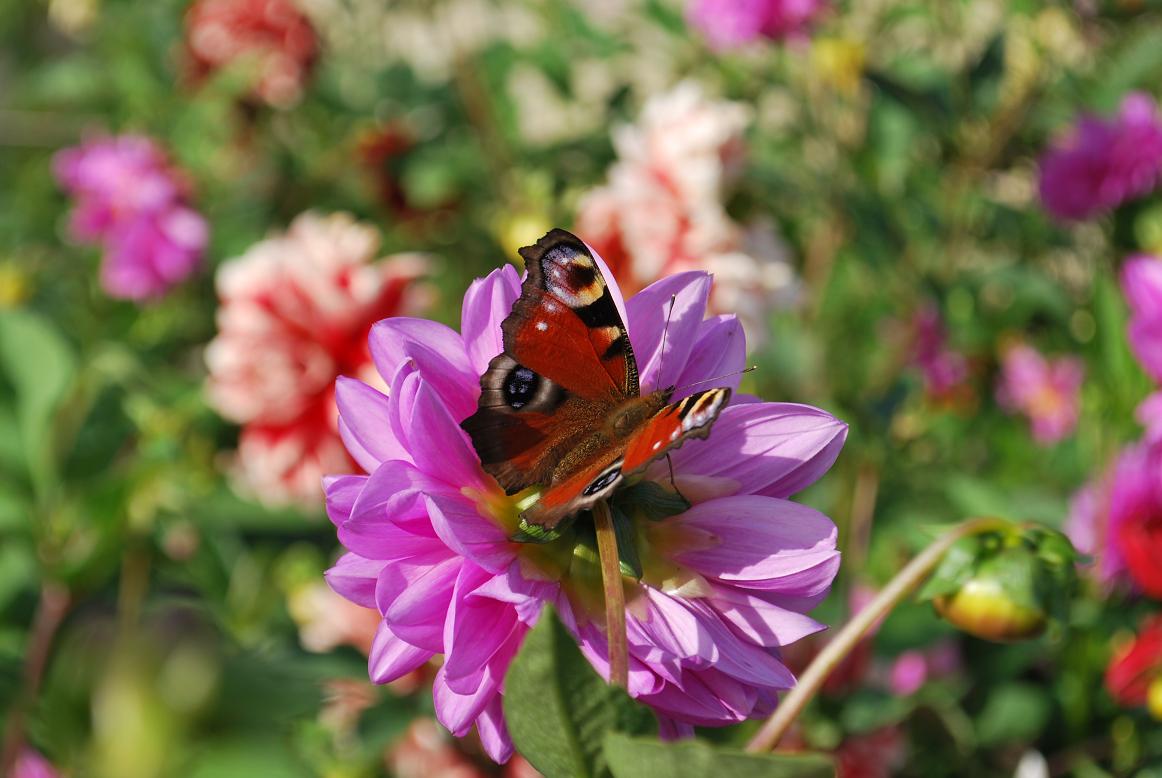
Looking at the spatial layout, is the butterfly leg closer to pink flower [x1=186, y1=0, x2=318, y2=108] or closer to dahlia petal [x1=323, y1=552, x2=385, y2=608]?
dahlia petal [x1=323, y1=552, x2=385, y2=608]

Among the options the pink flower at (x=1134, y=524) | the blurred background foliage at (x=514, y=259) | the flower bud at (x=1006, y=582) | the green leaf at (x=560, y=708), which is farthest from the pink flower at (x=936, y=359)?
the green leaf at (x=560, y=708)

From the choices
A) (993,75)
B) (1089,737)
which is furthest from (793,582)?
(993,75)

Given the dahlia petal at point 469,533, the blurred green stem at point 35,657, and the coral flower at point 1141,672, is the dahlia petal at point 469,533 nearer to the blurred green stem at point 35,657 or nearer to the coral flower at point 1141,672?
the blurred green stem at point 35,657

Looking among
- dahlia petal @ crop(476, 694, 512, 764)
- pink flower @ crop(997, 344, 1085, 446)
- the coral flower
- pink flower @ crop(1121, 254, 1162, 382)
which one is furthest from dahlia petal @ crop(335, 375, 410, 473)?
pink flower @ crop(997, 344, 1085, 446)

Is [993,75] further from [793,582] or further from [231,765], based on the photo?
[231,765]

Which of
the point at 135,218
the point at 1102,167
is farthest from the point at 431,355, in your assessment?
the point at 135,218
